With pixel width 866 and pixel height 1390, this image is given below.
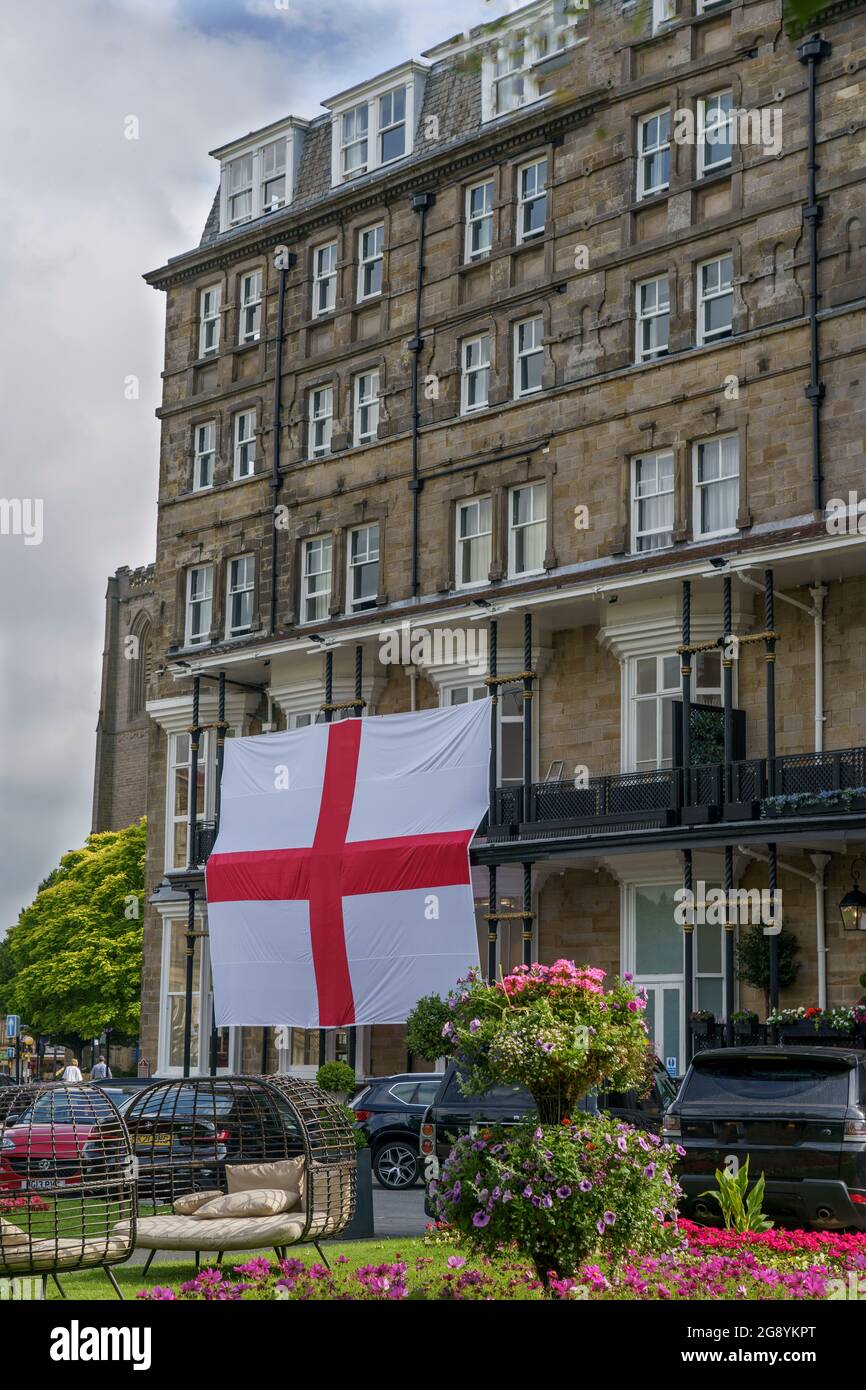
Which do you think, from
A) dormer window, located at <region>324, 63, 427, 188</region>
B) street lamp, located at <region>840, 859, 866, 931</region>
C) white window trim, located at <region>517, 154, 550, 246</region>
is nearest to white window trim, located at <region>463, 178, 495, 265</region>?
white window trim, located at <region>517, 154, 550, 246</region>

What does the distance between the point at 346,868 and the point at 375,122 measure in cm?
1761

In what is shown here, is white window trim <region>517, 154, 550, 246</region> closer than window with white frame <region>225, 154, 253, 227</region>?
Yes

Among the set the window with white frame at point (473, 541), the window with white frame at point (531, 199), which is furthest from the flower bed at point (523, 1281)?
the window with white frame at point (531, 199)

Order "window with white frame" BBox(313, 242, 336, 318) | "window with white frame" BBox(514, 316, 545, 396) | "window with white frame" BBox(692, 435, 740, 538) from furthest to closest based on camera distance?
"window with white frame" BBox(313, 242, 336, 318), "window with white frame" BBox(514, 316, 545, 396), "window with white frame" BBox(692, 435, 740, 538)

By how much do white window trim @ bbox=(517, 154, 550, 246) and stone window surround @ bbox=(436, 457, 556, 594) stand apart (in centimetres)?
464

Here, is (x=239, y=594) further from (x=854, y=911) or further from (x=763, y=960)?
(x=854, y=911)

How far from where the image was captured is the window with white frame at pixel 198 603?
41.5 m

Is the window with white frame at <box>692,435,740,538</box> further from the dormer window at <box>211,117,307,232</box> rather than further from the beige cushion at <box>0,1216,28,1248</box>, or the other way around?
the beige cushion at <box>0,1216,28,1248</box>

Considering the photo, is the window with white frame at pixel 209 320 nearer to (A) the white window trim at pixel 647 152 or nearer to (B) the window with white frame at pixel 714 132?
(A) the white window trim at pixel 647 152

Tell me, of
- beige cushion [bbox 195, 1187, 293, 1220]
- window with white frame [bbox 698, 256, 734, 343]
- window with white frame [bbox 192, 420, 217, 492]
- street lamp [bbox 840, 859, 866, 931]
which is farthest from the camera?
window with white frame [bbox 192, 420, 217, 492]

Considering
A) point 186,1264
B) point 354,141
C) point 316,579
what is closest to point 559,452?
point 316,579

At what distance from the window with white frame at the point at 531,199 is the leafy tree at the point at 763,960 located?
15068 millimetres

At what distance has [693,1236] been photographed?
13273mm

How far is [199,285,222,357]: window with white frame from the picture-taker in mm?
42594
